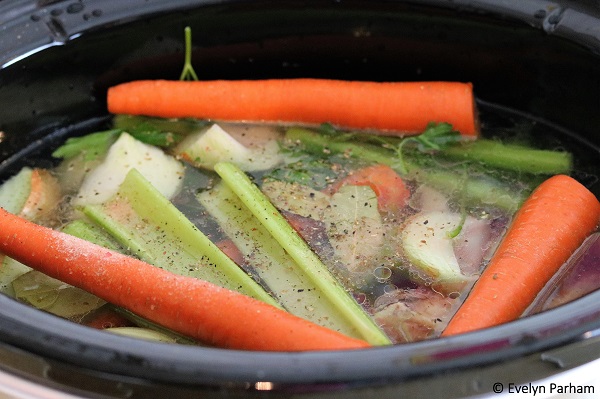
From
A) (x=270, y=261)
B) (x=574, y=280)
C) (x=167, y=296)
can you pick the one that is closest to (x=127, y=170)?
(x=270, y=261)

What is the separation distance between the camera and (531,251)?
1646 millimetres

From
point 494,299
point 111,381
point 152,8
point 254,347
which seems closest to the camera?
point 111,381

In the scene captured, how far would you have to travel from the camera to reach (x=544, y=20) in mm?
2047

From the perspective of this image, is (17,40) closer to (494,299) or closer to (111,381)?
(111,381)

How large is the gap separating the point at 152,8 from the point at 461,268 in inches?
44.6

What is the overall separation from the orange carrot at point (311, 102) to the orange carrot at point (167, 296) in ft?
2.21

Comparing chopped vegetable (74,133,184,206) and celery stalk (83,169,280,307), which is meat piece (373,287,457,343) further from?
chopped vegetable (74,133,184,206)

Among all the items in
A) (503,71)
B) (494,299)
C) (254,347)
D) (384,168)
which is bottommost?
(254,347)

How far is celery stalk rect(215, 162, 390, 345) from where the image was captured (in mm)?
1497

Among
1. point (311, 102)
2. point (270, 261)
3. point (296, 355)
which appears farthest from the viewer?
point (311, 102)

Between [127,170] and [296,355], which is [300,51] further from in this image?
[296,355]

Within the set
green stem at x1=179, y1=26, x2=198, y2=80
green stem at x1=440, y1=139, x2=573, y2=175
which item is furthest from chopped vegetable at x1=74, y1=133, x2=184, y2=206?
green stem at x1=440, y1=139, x2=573, y2=175

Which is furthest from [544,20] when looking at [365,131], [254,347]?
[254,347]

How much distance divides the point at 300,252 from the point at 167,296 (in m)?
0.34
